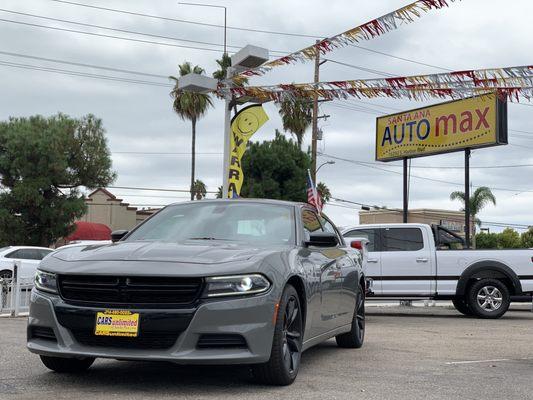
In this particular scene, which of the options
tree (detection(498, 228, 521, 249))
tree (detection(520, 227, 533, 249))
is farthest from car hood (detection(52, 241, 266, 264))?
tree (detection(520, 227, 533, 249))

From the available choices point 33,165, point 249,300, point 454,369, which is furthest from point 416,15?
point 33,165

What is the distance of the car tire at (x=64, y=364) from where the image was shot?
20.0ft

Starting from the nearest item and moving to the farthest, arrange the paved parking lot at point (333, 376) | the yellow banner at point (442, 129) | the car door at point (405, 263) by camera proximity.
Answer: the paved parking lot at point (333, 376)
the car door at point (405, 263)
the yellow banner at point (442, 129)

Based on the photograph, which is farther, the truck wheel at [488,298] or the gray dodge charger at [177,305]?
the truck wheel at [488,298]

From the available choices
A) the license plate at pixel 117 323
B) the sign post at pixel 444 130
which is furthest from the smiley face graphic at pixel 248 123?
the license plate at pixel 117 323

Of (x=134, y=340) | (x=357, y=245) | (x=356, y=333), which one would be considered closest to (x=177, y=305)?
(x=134, y=340)

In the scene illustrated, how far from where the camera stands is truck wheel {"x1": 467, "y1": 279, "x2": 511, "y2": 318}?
14.3 metres

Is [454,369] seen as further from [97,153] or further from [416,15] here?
[97,153]

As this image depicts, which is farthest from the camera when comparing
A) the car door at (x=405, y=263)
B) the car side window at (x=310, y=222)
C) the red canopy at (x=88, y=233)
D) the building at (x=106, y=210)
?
the building at (x=106, y=210)

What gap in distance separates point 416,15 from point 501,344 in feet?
18.7

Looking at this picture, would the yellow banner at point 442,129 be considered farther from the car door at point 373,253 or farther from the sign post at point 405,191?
the car door at point 373,253

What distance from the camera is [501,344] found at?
955 centimetres

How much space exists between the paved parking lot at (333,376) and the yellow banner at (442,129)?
1654 centimetres

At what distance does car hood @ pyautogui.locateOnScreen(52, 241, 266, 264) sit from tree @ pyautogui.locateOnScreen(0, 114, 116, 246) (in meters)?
32.0
